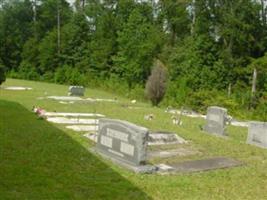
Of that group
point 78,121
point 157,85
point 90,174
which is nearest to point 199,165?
point 90,174

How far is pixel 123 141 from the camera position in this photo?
7246mm

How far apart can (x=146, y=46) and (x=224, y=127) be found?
17869 millimetres

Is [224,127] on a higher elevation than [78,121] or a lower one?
higher

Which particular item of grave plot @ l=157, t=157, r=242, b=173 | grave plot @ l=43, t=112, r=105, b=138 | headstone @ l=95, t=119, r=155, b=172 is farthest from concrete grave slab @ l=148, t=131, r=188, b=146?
headstone @ l=95, t=119, r=155, b=172

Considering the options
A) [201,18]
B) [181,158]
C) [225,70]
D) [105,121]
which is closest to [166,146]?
[181,158]

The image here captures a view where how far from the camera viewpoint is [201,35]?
2697 cm

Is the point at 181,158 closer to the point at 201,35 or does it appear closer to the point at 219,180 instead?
the point at 219,180

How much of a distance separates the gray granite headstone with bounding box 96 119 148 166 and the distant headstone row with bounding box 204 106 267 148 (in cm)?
423

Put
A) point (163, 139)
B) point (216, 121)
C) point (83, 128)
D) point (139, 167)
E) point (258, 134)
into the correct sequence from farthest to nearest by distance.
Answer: point (216, 121)
point (83, 128)
point (258, 134)
point (163, 139)
point (139, 167)

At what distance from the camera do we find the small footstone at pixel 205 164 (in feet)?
23.6

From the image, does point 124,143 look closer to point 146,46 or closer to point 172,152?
point 172,152

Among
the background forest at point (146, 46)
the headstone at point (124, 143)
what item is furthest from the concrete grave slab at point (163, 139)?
the background forest at point (146, 46)

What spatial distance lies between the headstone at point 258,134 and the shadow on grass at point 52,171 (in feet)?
14.6

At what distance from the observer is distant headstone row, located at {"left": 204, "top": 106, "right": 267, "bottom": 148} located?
10.1 metres
